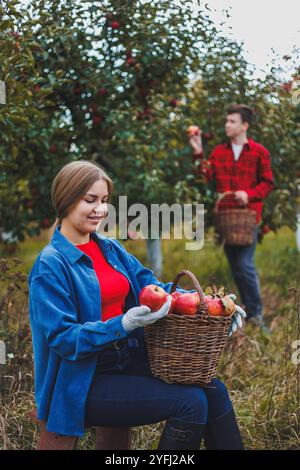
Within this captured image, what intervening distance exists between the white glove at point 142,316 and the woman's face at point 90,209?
1.33ft

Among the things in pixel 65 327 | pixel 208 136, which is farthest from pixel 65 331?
pixel 208 136

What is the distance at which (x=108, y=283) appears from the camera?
2566 millimetres

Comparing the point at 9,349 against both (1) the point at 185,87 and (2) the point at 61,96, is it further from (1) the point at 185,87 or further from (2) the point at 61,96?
(1) the point at 185,87

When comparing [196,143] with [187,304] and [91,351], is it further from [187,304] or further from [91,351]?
[91,351]

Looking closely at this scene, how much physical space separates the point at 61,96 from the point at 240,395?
211cm

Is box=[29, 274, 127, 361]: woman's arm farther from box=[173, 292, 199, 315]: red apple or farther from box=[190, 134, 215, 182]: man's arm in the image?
box=[190, 134, 215, 182]: man's arm

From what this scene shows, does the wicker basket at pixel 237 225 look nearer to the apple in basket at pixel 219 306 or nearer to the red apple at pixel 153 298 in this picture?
the apple in basket at pixel 219 306

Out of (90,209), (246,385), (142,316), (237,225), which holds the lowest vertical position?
(246,385)

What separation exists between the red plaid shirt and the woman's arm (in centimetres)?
285

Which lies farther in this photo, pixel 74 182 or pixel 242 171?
pixel 242 171

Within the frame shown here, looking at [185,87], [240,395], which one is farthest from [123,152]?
[240,395]

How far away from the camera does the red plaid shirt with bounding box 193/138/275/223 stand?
16.5 ft

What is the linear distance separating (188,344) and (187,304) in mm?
129

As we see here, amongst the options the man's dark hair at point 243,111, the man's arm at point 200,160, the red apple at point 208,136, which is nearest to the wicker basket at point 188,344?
the man's dark hair at point 243,111
